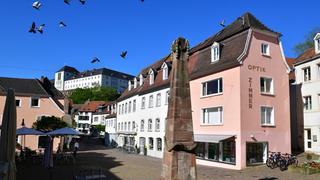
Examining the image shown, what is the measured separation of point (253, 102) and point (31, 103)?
29005 mm

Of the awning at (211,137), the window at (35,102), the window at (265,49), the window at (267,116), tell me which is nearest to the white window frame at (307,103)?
the window at (267,116)

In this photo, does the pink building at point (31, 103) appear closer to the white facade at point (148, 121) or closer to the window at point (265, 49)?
the white facade at point (148, 121)

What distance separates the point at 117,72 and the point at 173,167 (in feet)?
608

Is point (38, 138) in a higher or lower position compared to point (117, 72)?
lower

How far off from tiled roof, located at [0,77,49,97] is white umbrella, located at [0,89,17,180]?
37.0 meters

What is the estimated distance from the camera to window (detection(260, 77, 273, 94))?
2880cm

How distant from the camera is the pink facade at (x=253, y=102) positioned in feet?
89.0

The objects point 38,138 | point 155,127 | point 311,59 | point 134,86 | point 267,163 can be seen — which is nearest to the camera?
point 267,163

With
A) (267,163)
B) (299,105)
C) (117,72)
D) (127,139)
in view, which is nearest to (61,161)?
(267,163)

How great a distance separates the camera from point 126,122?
53.7m

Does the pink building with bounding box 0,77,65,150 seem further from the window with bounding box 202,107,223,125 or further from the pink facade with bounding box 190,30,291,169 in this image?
the pink facade with bounding box 190,30,291,169

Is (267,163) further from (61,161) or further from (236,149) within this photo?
(61,161)

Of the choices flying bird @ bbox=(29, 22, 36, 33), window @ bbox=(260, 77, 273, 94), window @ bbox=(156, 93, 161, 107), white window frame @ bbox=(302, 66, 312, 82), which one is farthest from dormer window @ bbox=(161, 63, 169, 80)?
flying bird @ bbox=(29, 22, 36, 33)

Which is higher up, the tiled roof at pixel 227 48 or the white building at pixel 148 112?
the tiled roof at pixel 227 48
